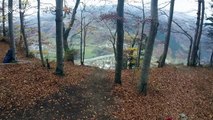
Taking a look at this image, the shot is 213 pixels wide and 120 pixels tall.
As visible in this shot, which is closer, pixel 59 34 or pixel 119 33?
pixel 119 33

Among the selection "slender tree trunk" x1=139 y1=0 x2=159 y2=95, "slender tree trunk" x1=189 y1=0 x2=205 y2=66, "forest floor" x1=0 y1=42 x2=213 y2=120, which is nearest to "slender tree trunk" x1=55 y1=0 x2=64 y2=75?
"forest floor" x1=0 y1=42 x2=213 y2=120

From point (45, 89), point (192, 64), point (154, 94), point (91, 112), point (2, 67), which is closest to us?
point (91, 112)

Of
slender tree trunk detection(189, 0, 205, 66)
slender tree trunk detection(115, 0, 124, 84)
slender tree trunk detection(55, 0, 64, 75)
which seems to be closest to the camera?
slender tree trunk detection(115, 0, 124, 84)

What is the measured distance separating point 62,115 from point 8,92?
3.14 meters

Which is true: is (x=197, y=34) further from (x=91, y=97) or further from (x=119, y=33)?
(x=91, y=97)

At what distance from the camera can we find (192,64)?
94.4ft

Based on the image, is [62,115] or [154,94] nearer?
[62,115]

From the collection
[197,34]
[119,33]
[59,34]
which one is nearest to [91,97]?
[119,33]

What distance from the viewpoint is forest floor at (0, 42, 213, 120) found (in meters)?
13.1

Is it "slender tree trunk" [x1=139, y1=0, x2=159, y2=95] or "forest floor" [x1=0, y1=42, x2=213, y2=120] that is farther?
"slender tree trunk" [x1=139, y1=0, x2=159, y2=95]

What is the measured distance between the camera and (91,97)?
49.7 ft

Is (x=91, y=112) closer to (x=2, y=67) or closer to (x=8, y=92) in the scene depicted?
(x=8, y=92)

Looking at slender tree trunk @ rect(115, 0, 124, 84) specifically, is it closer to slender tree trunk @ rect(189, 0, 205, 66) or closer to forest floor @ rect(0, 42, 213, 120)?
forest floor @ rect(0, 42, 213, 120)

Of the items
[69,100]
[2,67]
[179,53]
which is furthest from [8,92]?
[179,53]
